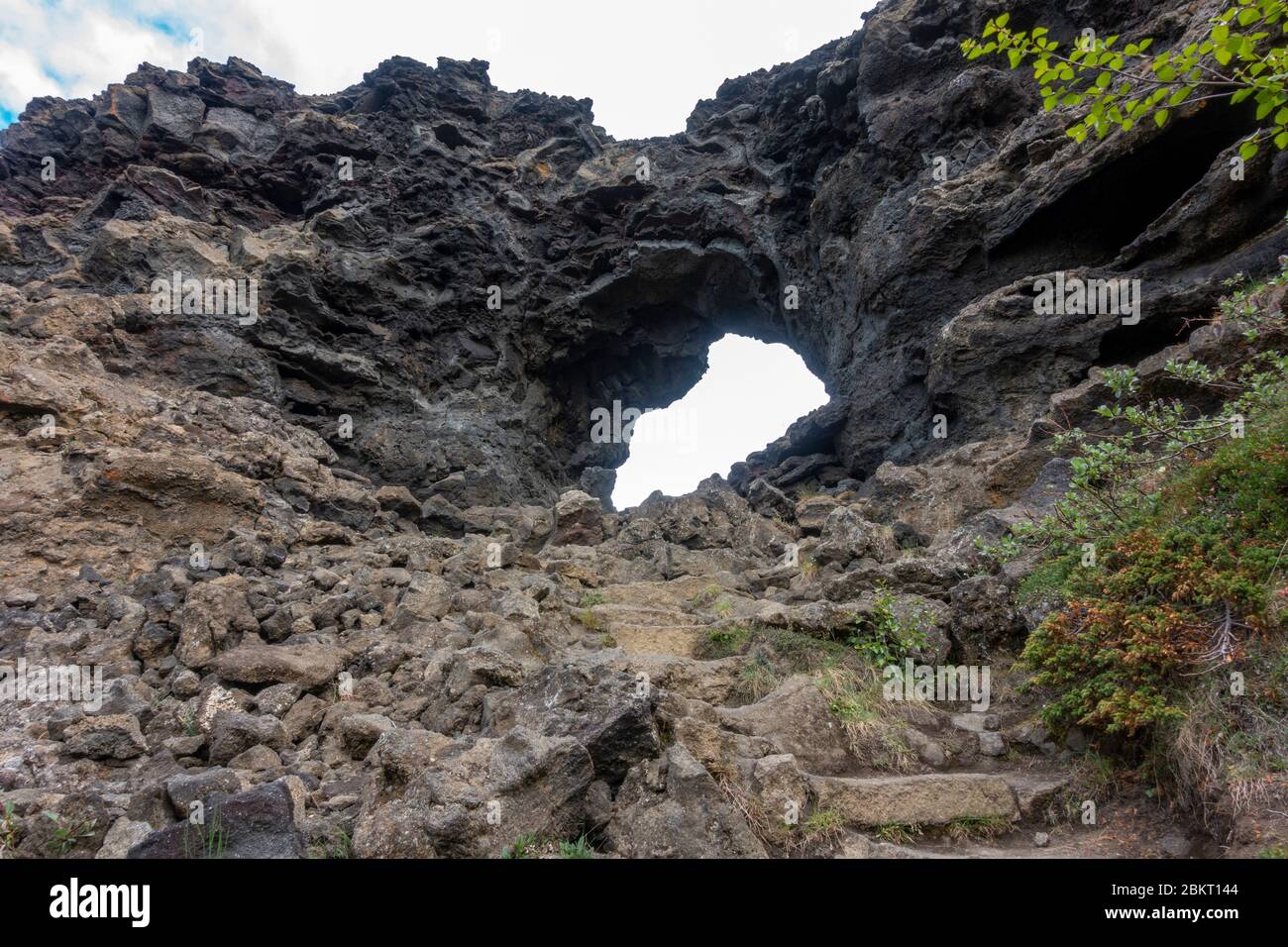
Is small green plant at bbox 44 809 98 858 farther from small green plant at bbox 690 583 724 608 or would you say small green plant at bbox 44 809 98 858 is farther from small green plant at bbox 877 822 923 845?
small green plant at bbox 690 583 724 608

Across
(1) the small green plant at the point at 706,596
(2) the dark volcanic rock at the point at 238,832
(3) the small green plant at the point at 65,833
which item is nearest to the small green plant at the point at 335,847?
(2) the dark volcanic rock at the point at 238,832

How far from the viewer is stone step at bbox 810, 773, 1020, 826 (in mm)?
4238

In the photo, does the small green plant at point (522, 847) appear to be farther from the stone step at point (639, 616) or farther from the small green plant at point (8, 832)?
the stone step at point (639, 616)

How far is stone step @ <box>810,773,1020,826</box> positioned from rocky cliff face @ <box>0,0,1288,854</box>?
0.08 feet


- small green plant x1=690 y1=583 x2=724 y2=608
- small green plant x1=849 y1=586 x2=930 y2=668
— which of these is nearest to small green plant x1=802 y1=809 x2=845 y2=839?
small green plant x1=849 y1=586 x2=930 y2=668

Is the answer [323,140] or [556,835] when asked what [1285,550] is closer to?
[556,835]

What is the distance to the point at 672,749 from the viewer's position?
4.10m

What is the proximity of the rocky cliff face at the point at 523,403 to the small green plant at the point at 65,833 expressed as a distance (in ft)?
0.28

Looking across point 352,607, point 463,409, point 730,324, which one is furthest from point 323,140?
point 352,607

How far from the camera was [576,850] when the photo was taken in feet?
11.8

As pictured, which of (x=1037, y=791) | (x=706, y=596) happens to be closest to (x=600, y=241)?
(x=706, y=596)

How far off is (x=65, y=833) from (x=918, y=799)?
5049 mm

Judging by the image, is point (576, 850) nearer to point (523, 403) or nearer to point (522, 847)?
point (522, 847)

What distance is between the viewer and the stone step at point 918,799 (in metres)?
4.24
